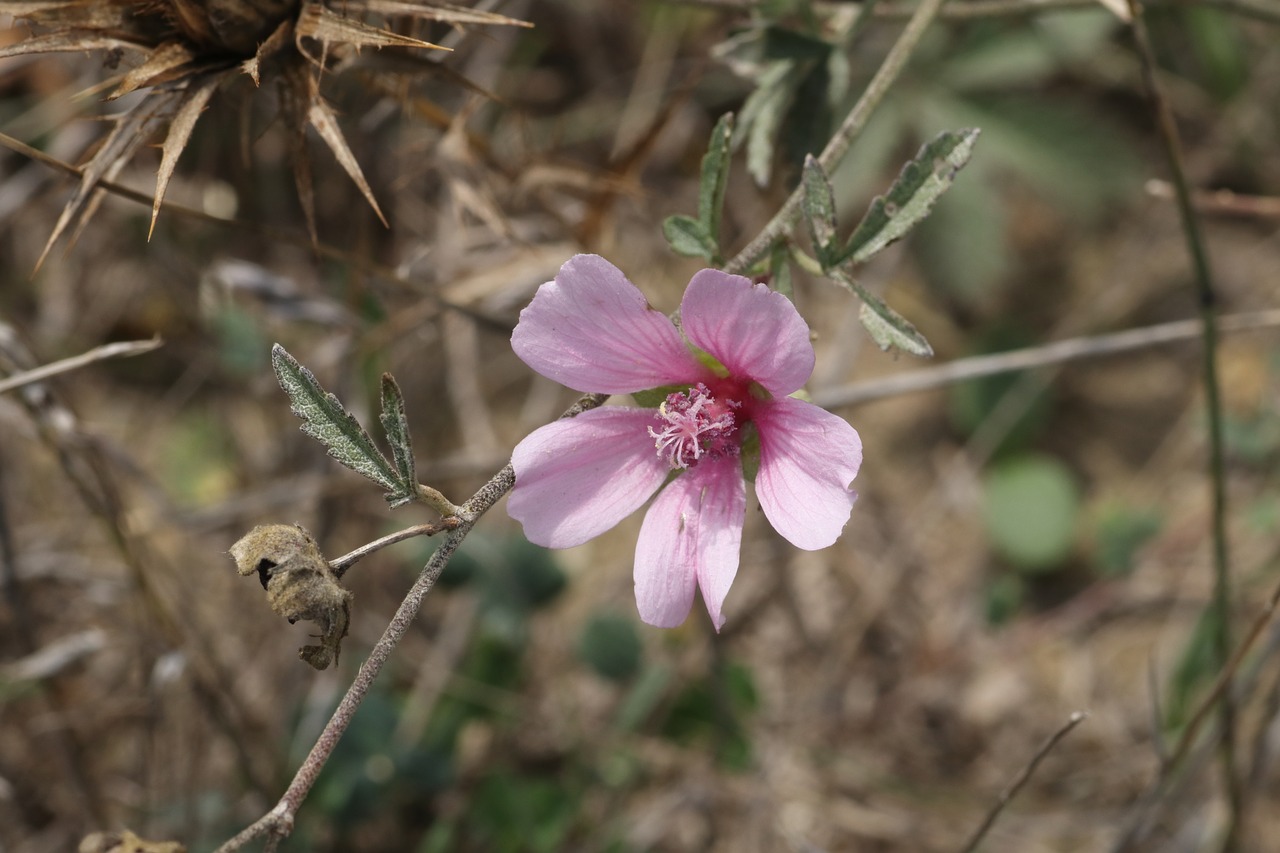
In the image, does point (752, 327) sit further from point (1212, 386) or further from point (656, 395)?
point (1212, 386)

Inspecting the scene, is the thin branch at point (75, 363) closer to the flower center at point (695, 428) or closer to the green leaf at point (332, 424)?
the green leaf at point (332, 424)

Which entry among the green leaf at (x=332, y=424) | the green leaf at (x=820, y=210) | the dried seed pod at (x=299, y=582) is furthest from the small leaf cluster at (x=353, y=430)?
the green leaf at (x=820, y=210)

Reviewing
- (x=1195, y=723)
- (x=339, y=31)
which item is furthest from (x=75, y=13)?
(x=1195, y=723)

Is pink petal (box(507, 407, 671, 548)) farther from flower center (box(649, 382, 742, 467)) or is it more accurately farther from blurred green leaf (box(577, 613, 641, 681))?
blurred green leaf (box(577, 613, 641, 681))

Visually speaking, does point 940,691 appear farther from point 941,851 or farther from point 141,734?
point 141,734

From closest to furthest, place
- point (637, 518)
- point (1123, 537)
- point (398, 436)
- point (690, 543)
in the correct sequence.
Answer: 1. point (398, 436)
2. point (690, 543)
3. point (1123, 537)
4. point (637, 518)

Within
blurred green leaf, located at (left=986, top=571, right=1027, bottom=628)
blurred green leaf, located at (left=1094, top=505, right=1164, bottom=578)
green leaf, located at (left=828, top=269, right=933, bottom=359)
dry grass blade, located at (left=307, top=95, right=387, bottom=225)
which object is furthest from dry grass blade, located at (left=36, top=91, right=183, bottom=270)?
blurred green leaf, located at (left=1094, top=505, right=1164, bottom=578)

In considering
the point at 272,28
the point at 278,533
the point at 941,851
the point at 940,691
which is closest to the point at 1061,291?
the point at 940,691
